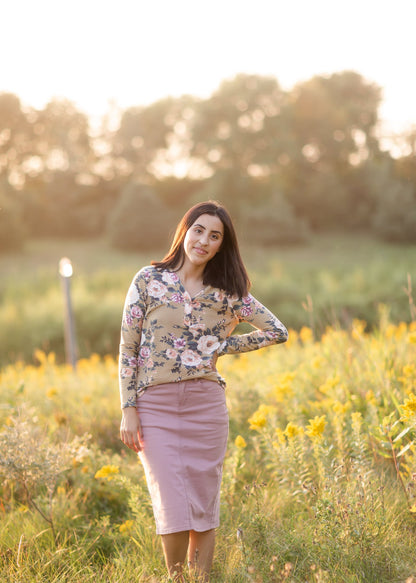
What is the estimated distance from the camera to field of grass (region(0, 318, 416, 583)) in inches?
87.4

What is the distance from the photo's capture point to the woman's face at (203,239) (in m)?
2.43

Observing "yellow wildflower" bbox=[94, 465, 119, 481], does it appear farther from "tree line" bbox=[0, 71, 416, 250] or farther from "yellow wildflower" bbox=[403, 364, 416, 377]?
"tree line" bbox=[0, 71, 416, 250]

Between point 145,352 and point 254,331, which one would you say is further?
point 254,331

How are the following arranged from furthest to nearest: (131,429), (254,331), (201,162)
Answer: (201,162)
(254,331)
(131,429)

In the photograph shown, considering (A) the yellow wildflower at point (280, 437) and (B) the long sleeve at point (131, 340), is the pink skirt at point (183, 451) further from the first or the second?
(A) the yellow wildflower at point (280, 437)

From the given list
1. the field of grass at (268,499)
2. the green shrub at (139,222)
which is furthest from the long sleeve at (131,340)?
the green shrub at (139,222)

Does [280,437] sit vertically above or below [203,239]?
below

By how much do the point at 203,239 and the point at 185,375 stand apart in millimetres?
584

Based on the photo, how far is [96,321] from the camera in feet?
41.9

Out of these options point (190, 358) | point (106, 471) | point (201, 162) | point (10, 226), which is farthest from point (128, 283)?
point (190, 358)

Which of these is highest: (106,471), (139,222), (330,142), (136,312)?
(330,142)

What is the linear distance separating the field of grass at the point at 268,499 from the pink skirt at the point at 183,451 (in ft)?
0.69

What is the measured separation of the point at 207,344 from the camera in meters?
2.40

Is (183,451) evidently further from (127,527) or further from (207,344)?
(127,527)
